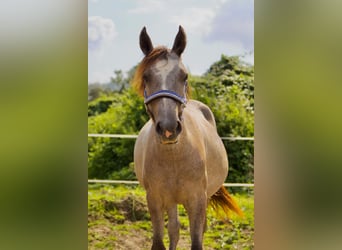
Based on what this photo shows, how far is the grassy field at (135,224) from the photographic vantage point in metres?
4.14

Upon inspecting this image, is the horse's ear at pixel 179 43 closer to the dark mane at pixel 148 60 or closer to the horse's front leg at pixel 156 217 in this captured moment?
the dark mane at pixel 148 60

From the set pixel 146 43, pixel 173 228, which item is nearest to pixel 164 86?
pixel 146 43

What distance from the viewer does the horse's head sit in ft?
7.33

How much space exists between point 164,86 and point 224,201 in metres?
1.37

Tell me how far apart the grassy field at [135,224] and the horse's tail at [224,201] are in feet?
1.93

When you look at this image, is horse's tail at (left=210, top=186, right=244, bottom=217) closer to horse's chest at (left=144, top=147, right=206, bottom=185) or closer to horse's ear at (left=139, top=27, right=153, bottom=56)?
horse's chest at (left=144, top=147, right=206, bottom=185)

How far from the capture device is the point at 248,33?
195 inches

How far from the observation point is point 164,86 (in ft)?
7.54
